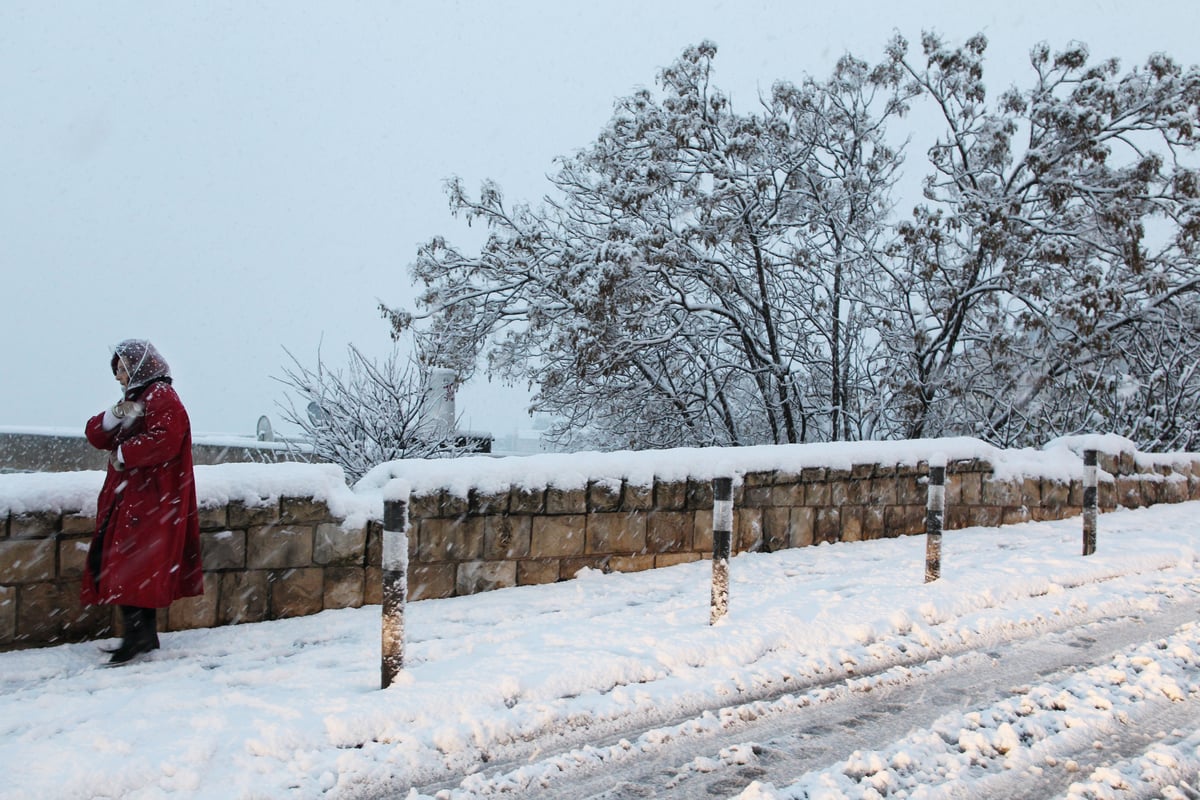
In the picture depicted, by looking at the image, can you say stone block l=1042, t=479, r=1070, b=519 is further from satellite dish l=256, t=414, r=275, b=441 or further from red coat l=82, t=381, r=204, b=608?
satellite dish l=256, t=414, r=275, b=441

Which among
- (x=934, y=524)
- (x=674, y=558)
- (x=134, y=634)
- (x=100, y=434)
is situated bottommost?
(x=134, y=634)

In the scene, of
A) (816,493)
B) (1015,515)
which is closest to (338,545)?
(816,493)

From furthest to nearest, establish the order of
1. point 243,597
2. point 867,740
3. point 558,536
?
point 558,536 < point 243,597 < point 867,740

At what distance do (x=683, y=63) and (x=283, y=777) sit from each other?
41.6 ft

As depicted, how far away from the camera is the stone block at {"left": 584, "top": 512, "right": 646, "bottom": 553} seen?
6016mm

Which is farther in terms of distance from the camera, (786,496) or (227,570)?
(786,496)

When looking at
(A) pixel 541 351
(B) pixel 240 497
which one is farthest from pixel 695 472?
(A) pixel 541 351

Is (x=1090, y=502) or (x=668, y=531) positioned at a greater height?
(x=1090, y=502)

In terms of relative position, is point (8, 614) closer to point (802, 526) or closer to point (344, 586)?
point (344, 586)

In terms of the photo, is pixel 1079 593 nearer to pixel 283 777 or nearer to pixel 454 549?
pixel 454 549

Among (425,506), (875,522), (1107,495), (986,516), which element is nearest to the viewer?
(425,506)

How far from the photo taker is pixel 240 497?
4.73m

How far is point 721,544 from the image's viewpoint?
4746 millimetres

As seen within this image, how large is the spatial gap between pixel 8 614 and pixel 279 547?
1264 millimetres
